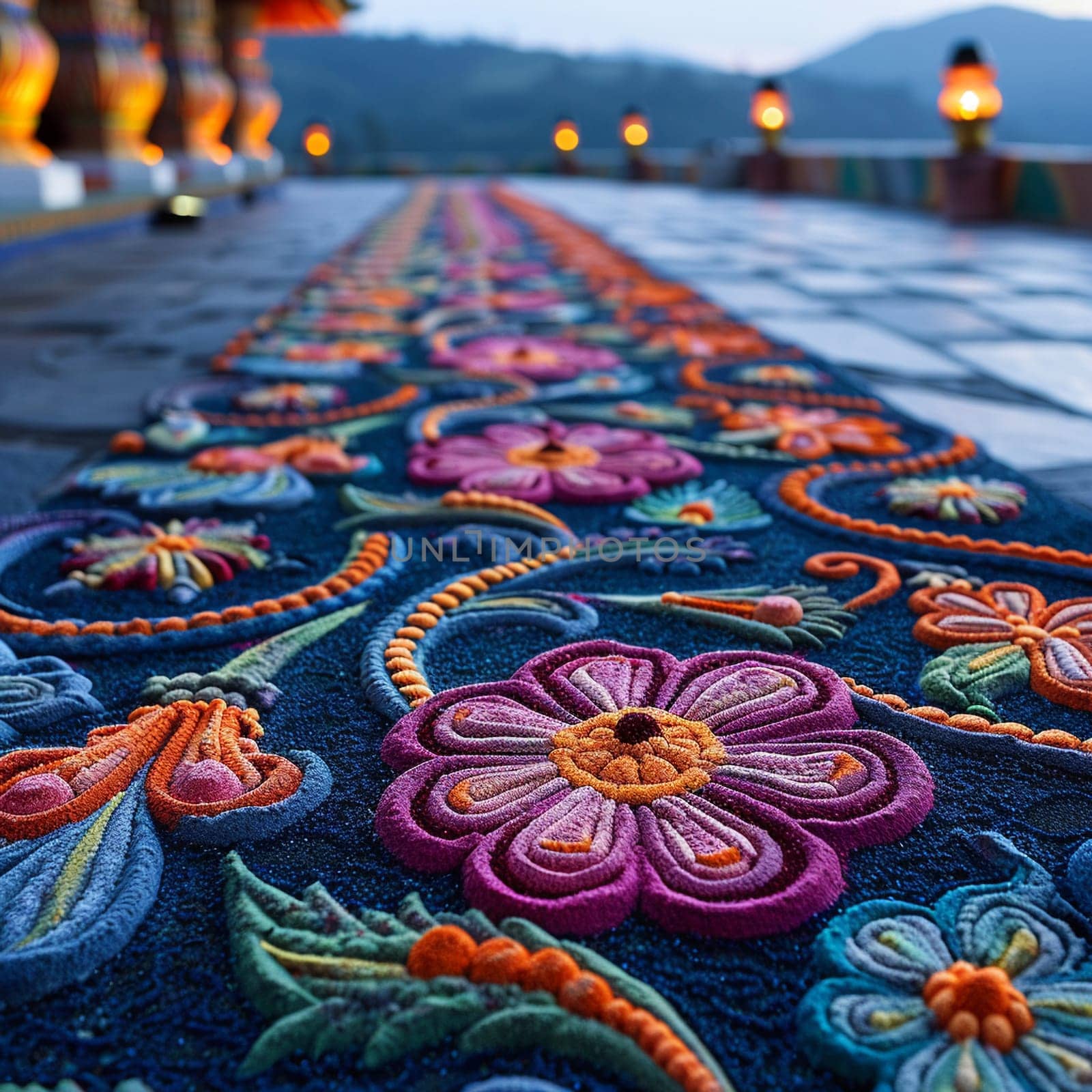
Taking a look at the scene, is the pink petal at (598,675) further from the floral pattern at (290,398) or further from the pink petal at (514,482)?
the floral pattern at (290,398)

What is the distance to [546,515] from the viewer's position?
1139mm

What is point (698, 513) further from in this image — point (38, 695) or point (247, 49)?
point (247, 49)

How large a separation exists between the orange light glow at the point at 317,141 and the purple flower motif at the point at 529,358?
1874cm

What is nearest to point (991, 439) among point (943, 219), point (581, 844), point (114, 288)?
point (581, 844)

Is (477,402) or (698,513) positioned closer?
(698,513)

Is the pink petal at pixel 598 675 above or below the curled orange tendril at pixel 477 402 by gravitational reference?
below

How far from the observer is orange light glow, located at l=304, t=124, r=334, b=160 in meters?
19.3

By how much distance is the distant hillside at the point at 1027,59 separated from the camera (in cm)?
721

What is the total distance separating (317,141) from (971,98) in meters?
Result: 15.5

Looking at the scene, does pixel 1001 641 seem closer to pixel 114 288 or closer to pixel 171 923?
pixel 171 923

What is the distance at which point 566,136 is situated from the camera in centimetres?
1719

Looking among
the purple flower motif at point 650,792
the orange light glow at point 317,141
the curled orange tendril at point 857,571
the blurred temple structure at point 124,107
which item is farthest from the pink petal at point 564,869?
the orange light glow at point 317,141

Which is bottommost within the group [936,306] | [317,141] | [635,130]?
[936,306]

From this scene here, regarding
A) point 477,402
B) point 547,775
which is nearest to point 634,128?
point 477,402
